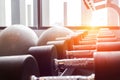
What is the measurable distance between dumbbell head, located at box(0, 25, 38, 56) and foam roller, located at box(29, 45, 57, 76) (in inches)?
55.9

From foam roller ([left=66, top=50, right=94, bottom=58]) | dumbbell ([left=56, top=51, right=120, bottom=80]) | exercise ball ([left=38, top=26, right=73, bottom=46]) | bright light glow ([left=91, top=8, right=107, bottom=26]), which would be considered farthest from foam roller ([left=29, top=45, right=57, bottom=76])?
bright light glow ([left=91, top=8, right=107, bottom=26])

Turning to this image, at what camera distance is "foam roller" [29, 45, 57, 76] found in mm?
977

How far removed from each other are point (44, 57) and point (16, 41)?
1.57 meters

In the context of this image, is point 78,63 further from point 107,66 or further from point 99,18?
point 99,18

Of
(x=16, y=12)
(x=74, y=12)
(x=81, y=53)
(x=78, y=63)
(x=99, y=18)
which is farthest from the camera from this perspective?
(x=16, y=12)

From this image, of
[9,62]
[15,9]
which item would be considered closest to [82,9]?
[15,9]

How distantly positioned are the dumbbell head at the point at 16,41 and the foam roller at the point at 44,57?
1419 millimetres

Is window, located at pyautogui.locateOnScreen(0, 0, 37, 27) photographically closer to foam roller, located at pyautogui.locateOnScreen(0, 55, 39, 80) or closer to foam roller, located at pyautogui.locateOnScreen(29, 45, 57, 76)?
foam roller, located at pyautogui.locateOnScreen(29, 45, 57, 76)

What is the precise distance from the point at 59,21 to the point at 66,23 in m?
0.12

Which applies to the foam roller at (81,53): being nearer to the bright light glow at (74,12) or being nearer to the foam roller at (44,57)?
the foam roller at (44,57)

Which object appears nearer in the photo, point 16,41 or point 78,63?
point 78,63

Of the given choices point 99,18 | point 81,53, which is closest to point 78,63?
point 81,53

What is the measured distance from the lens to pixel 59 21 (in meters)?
3.82

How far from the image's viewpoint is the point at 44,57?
3.23ft
